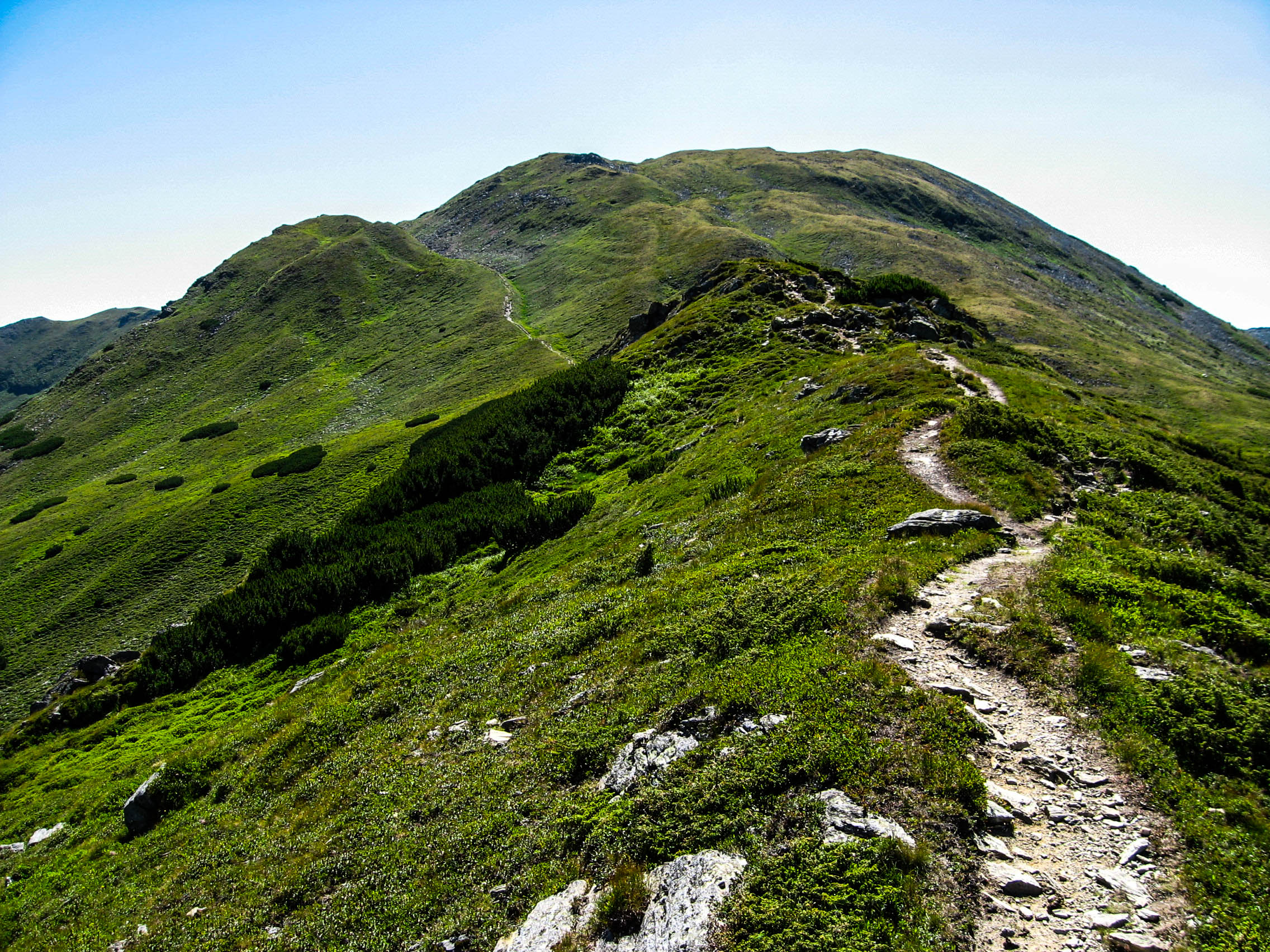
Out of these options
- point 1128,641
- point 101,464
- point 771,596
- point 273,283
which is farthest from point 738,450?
point 273,283

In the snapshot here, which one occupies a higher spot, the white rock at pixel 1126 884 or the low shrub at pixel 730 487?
the low shrub at pixel 730 487

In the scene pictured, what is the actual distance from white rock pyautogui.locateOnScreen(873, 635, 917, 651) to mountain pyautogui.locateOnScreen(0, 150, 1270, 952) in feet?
0.25

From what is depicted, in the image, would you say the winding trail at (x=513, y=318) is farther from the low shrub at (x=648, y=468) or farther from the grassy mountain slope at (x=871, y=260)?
the low shrub at (x=648, y=468)

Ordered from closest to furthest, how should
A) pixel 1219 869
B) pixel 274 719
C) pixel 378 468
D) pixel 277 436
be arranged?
pixel 1219 869 → pixel 274 719 → pixel 378 468 → pixel 277 436

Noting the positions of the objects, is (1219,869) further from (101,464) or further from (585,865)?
(101,464)

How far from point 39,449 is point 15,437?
11.0 meters

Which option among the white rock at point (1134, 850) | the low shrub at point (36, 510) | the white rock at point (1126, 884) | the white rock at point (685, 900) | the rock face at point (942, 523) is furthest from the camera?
the low shrub at point (36, 510)

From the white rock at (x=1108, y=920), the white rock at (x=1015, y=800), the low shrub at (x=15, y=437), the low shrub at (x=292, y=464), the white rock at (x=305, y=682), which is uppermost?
the low shrub at (x=15, y=437)

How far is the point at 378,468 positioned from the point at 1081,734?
56.7 metres

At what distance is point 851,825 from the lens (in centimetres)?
805

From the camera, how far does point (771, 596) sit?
14.7 metres

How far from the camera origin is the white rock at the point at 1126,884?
6801 mm

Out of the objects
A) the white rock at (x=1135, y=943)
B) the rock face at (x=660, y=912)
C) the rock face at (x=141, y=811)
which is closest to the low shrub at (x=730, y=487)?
the rock face at (x=660, y=912)

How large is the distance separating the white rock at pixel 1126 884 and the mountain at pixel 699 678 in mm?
47
